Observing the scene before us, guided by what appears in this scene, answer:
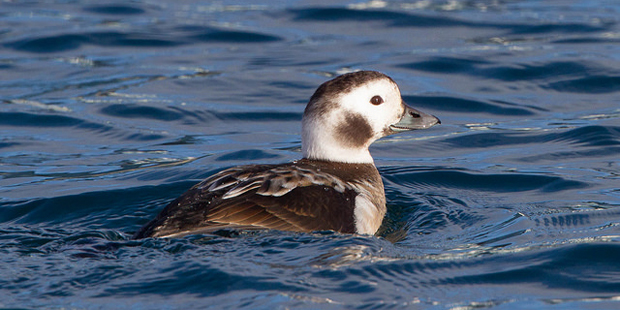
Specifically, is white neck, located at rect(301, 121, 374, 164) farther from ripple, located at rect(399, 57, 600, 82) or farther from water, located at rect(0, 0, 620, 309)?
ripple, located at rect(399, 57, 600, 82)

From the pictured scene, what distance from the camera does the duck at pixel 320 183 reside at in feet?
17.1

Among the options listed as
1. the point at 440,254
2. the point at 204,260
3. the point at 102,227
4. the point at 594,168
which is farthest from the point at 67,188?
the point at 594,168

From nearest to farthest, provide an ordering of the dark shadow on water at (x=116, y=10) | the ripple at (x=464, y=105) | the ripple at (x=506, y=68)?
the ripple at (x=464, y=105), the ripple at (x=506, y=68), the dark shadow on water at (x=116, y=10)

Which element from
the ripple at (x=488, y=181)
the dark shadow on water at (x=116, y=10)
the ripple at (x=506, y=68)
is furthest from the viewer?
the dark shadow on water at (x=116, y=10)

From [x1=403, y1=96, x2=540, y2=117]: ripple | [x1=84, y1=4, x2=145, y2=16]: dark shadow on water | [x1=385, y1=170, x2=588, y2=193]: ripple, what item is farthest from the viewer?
[x1=84, y1=4, x2=145, y2=16]: dark shadow on water

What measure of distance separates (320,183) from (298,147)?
9.98 ft

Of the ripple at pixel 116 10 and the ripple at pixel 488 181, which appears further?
the ripple at pixel 116 10

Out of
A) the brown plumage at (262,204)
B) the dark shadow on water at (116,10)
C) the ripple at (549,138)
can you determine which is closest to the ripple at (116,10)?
the dark shadow on water at (116,10)

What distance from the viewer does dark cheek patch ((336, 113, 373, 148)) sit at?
6.19m

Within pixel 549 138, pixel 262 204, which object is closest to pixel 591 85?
pixel 549 138

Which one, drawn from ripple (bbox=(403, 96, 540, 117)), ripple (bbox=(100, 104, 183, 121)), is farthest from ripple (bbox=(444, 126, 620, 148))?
ripple (bbox=(100, 104, 183, 121))

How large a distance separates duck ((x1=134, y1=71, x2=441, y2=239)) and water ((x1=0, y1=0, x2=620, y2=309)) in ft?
0.37

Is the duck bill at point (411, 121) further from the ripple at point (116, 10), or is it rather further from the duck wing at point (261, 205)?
the ripple at point (116, 10)

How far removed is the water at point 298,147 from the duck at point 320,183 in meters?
0.11
